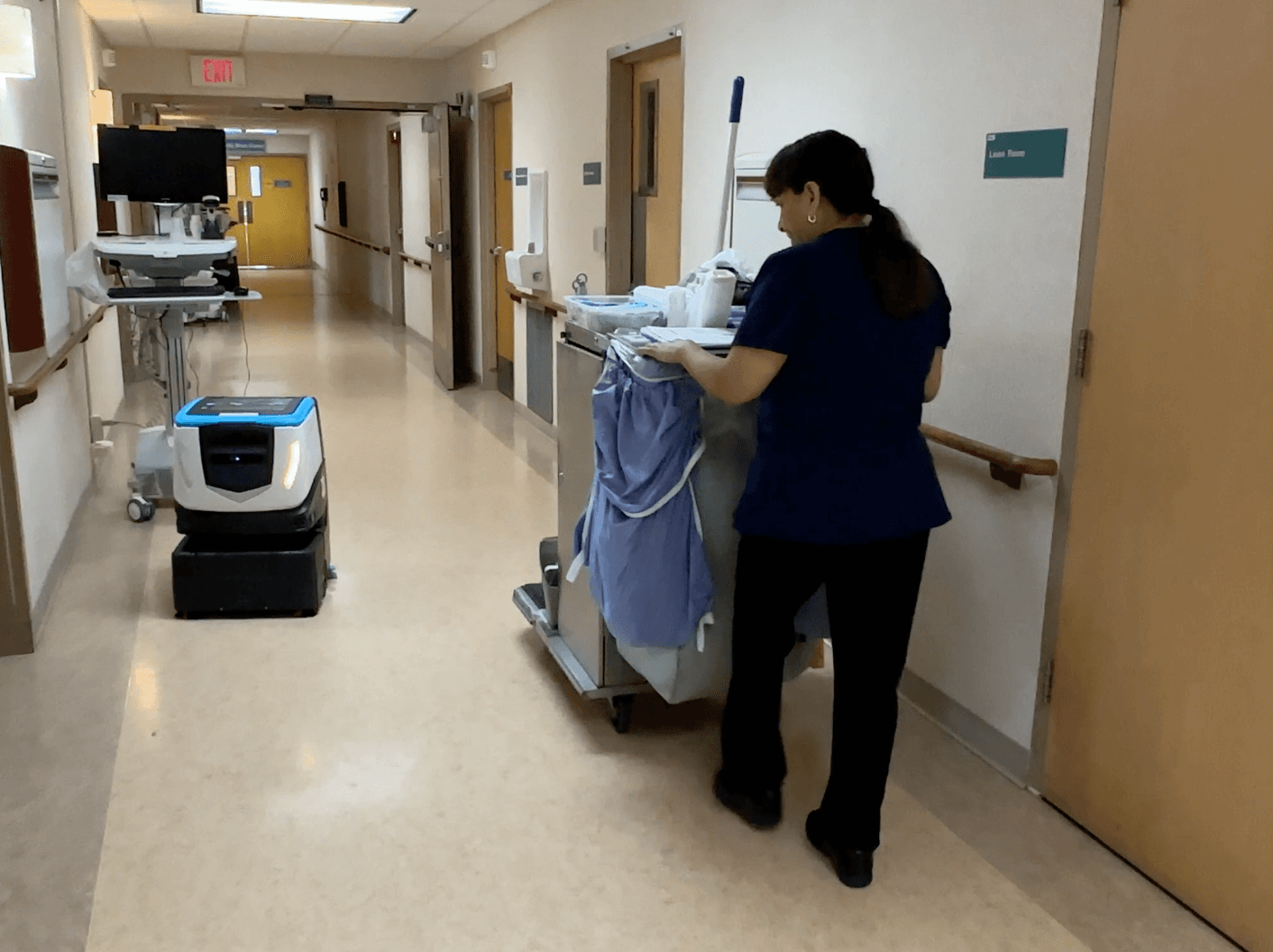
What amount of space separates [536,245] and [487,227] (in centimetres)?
145

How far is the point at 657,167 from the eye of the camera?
202 inches

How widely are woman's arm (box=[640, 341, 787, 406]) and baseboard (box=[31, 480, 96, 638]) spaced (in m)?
2.37

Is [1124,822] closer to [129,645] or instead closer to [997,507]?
[997,507]

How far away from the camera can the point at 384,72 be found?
8.94m

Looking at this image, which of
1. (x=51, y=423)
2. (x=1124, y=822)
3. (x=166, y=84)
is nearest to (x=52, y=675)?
(x=51, y=423)

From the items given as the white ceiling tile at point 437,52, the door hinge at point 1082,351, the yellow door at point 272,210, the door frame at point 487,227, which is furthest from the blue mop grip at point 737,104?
the yellow door at point 272,210

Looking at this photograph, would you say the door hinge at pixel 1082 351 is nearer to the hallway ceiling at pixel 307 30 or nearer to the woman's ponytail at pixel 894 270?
the woman's ponytail at pixel 894 270

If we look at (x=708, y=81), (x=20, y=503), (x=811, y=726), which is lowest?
(x=811, y=726)

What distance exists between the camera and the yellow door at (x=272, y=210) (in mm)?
20547

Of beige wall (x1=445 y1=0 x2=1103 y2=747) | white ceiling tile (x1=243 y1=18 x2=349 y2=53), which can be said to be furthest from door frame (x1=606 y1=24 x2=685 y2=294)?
white ceiling tile (x1=243 y1=18 x2=349 y2=53)

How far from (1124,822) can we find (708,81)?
9.80 feet

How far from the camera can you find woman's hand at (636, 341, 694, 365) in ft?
7.95

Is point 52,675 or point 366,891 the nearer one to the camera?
point 366,891

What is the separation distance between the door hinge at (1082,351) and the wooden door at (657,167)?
2.34 metres
